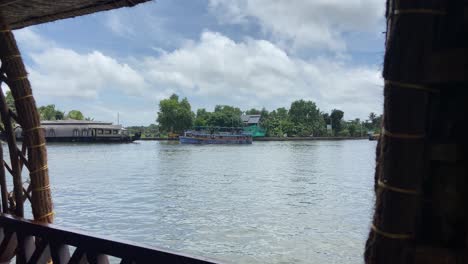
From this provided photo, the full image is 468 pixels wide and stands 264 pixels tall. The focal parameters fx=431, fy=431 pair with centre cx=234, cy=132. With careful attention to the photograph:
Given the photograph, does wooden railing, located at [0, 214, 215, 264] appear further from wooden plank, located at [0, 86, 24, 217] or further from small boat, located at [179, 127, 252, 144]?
small boat, located at [179, 127, 252, 144]

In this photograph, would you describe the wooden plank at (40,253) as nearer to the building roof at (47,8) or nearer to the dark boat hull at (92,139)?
the building roof at (47,8)

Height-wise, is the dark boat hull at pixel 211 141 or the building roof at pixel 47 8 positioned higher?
the building roof at pixel 47 8

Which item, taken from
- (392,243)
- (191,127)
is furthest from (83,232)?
(191,127)

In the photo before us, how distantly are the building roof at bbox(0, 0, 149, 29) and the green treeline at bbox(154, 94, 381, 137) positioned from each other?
5666cm

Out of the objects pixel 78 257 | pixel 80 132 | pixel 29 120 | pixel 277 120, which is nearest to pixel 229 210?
pixel 29 120

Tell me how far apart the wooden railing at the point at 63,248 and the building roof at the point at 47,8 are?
1.23 meters

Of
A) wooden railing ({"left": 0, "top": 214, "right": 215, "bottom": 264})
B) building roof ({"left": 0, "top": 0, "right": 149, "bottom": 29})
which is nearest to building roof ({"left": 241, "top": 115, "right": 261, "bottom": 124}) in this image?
building roof ({"left": 0, "top": 0, "right": 149, "bottom": 29})

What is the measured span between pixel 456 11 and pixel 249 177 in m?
19.4

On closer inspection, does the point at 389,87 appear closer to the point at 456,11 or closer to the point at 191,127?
the point at 456,11

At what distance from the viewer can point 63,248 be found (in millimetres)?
2033

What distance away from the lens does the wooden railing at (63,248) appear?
5.36ft

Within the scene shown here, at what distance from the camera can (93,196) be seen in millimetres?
14688

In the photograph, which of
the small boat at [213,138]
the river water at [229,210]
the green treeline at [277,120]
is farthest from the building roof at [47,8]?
the green treeline at [277,120]

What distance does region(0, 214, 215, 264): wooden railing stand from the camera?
1.63 m
